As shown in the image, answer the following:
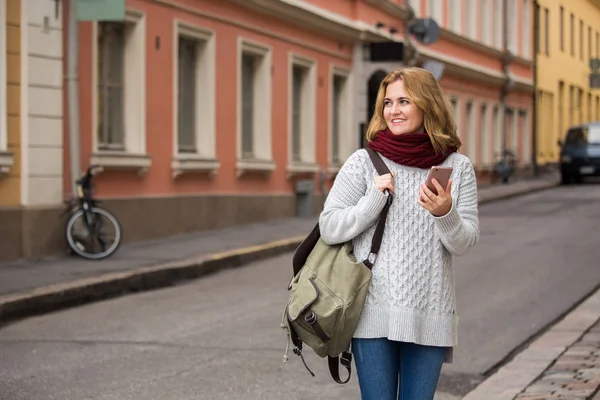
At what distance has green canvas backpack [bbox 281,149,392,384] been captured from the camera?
13.0ft

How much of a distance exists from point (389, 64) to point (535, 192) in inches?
414

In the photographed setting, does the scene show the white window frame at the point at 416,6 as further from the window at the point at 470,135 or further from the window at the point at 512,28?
the window at the point at 512,28

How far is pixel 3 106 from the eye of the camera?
1371 centimetres

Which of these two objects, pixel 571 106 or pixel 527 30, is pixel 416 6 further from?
pixel 571 106

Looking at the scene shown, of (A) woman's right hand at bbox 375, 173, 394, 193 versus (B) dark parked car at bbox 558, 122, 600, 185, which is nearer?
(A) woman's right hand at bbox 375, 173, 394, 193

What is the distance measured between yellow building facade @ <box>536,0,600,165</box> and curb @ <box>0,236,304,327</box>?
1185 inches

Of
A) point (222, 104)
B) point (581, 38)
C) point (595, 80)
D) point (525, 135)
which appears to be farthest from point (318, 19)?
point (581, 38)

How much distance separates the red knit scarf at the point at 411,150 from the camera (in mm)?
4035

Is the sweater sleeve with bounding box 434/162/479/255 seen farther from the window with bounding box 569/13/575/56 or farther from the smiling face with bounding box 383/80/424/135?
the window with bounding box 569/13/575/56

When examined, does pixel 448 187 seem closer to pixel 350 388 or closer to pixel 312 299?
pixel 312 299

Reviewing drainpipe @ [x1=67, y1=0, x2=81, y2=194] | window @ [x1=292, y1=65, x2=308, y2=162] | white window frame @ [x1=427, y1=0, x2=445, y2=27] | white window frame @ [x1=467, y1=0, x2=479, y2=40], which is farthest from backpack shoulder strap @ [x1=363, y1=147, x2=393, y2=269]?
white window frame @ [x1=467, y1=0, x2=479, y2=40]

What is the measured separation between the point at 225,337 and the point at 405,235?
5245mm

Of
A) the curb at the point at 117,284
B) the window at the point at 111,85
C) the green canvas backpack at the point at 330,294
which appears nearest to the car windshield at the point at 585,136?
the curb at the point at 117,284

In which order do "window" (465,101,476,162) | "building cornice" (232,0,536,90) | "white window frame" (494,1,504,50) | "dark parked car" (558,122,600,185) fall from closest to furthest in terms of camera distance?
"building cornice" (232,0,536,90)
"window" (465,101,476,162)
"dark parked car" (558,122,600,185)
"white window frame" (494,1,504,50)
